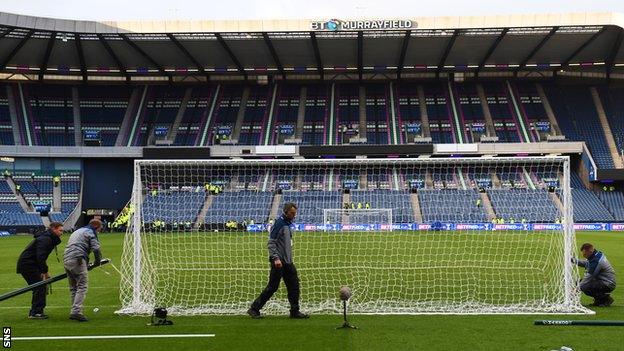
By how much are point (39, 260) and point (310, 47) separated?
3482 centimetres

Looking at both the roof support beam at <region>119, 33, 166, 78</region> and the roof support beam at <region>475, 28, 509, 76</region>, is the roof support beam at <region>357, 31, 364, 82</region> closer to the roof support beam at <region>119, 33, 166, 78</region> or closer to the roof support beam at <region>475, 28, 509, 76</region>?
the roof support beam at <region>475, 28, 509, 76</region>

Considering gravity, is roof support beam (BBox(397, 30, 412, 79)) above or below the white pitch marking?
above

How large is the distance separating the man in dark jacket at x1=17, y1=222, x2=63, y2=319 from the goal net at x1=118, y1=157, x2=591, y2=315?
1.37 metres

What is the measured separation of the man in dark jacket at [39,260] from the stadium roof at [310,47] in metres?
30.1

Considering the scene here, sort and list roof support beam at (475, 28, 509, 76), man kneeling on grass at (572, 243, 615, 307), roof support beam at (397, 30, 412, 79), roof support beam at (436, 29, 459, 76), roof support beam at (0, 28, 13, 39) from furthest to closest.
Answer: roof support beam at (397, 30, 412, 79), roof support beam at (436, 29, 459, 76), roof support beam at (475, 28, 509, 76), roof support beam at (0, 28, 13, 39), man kneeling on grass at (572, 243, 615, 307)

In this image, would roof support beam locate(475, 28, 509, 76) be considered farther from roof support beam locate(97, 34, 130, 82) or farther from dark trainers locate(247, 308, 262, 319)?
dark trainers locate(247, 308, 262, 319)

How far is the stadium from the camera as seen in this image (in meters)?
10.2

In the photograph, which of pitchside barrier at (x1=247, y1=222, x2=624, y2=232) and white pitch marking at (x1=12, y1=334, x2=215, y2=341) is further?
pitchside barrier at (x1=247, y1=222, x2=624, y2=232)

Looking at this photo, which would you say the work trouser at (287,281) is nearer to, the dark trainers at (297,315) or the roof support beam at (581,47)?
the dark trainers at (297,315)

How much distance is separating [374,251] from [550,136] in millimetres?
30573

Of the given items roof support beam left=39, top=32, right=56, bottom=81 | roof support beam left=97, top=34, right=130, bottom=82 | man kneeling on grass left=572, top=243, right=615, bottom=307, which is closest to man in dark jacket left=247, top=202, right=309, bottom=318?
man kneeling on grass left=572, top=243, right=615, bottom=307

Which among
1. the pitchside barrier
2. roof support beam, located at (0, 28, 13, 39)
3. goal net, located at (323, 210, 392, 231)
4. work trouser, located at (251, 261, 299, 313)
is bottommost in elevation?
work trouser, located at (251, 261, 299, 313)

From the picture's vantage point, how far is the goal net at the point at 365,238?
37.1 feet

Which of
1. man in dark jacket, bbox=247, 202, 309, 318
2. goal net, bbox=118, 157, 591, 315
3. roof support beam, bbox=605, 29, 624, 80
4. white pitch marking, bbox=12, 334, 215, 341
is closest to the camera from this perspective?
white pitch marking, bbox=12, 334, 215, 341
